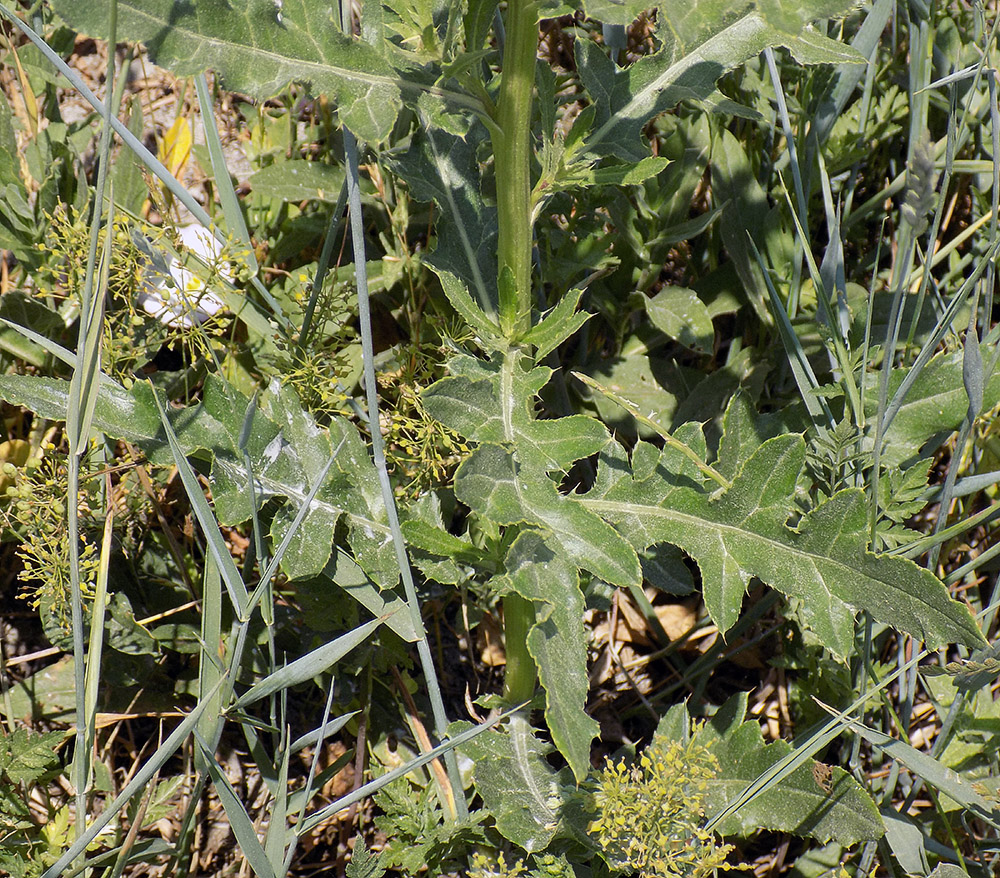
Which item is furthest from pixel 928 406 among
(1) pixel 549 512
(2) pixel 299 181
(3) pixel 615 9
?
(2) pixel 299 181

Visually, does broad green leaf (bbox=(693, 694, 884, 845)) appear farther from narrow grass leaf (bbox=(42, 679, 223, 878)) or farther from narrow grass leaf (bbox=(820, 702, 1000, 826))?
narrow grass leaf (bbox=(42, 679, 223, 878))

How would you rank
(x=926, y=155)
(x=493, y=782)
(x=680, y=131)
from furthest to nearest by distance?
1. (x=680, y=131)
2. (x=493, y=782)
3. (x=926, y=155)

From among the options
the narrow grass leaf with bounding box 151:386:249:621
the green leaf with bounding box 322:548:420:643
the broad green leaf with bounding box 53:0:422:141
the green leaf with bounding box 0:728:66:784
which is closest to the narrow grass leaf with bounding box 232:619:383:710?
the narrow grass leaf with bounding box 151:386:249:621

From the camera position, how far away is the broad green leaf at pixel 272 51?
1.41 metres

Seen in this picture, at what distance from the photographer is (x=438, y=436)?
78.8 inches

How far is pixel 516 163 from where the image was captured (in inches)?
59.8

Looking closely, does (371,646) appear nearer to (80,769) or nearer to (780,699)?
(80,769)

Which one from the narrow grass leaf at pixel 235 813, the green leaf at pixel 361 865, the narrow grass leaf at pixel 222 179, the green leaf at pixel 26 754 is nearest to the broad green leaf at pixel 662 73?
the narrow grass leaf at pixel 222 179

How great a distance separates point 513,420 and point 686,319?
90 cm

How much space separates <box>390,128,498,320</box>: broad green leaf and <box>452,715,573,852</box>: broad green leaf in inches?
37.2

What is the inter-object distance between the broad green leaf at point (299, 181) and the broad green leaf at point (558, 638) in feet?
4.27

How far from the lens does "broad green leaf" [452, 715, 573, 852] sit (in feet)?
5.97

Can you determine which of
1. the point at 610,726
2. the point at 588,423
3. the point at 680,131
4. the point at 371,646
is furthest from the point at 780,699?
the point at 680,131

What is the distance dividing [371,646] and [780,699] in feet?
3.68
